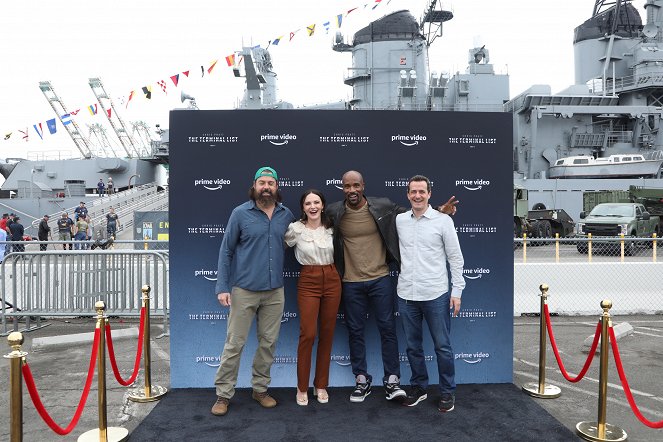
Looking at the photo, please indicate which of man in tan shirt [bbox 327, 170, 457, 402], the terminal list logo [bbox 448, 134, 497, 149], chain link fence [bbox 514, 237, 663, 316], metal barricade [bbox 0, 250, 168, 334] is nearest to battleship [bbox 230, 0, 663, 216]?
chain link fence [bbox 514, 237, 663, 316]

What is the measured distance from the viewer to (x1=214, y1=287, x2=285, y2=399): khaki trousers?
14.4 feet

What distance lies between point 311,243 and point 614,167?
31.3 m

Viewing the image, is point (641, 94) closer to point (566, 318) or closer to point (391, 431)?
point (566, 318)

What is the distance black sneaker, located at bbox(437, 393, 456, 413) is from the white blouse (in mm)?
1620

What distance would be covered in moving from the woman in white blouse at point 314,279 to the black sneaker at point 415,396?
0.85m

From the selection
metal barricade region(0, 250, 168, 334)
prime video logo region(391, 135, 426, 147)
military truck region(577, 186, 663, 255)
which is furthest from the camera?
military truck region(577, 186, 663, 255)

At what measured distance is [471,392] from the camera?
5008 mm

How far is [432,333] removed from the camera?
14.6ft

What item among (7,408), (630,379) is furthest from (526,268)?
(7,408)

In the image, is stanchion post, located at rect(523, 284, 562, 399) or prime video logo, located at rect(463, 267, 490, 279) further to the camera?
prime video logo, located at rect(463, 267, 490, 279)

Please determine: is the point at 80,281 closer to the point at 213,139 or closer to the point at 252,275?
the point at 213,139

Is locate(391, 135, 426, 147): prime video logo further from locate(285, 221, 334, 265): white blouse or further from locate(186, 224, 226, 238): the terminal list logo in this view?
locate(186, 224, 226, 238): the terminal list logo

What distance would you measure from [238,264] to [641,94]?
43.1m

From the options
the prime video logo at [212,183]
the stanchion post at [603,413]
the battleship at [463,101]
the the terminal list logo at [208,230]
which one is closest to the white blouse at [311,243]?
the the terminal list logo at [208,230]
